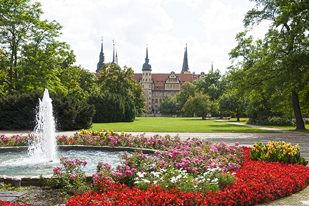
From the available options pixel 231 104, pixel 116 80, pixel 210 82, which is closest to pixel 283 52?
pixel 231 104

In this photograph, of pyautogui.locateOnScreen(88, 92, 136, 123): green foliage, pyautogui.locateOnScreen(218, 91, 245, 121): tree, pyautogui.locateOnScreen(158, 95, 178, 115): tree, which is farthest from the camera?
pyautogui.locateOnScreen(158, 95, 178, 115): tree

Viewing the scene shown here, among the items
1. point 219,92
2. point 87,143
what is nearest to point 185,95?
point 219,92

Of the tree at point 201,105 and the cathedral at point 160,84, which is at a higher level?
the cathedral at point 160,84

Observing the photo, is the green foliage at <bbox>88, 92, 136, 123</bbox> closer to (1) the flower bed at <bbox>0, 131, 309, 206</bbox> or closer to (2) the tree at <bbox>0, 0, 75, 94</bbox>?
(2) the tree at <bbox>0, 0, 75, 94</bbox>

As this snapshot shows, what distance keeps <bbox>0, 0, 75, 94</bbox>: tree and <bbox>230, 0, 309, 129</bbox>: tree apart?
18.3 meters

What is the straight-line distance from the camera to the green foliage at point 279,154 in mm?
7230

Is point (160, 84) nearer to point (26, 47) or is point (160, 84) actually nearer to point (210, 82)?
point (210, 82)

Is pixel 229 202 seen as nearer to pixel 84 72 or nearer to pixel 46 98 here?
pixel 46 98

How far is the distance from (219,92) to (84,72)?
37.7 m

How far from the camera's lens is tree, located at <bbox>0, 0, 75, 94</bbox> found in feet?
83.2

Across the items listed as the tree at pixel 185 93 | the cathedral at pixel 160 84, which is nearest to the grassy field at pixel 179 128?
the tree at pixel 185 93

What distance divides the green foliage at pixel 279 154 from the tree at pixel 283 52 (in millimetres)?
11902

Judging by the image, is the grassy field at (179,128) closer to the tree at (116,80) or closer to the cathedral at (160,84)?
the tree at (116,80)

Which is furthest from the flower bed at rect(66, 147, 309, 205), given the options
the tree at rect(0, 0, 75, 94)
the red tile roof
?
the red tile roof
